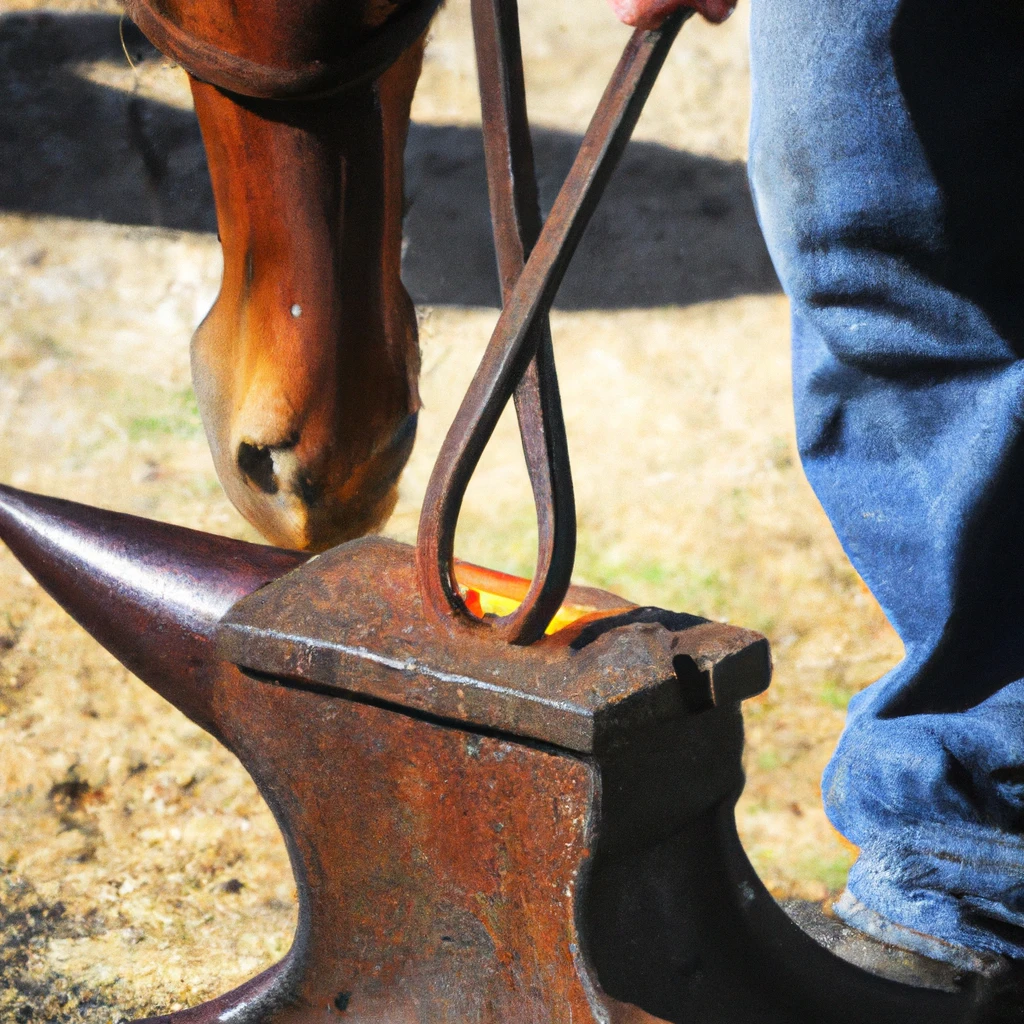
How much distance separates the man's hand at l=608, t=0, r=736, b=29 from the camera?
2.05ft

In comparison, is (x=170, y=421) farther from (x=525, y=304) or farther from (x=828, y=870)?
(x=525, y=304)

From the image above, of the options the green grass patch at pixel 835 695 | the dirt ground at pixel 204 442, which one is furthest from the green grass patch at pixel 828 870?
the green grass patch at pixel 835 695

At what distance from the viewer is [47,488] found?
1.98 metres

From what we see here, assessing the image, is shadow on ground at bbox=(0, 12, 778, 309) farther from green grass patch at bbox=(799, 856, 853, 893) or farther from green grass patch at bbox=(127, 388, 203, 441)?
green grass patch at bbox=(799, 856, 853, 893)

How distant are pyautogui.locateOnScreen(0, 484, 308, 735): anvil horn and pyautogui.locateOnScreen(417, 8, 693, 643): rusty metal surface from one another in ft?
0.61

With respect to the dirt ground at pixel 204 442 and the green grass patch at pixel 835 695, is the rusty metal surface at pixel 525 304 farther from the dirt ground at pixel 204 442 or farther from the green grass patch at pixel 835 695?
the green grass patch at pixel 835 695

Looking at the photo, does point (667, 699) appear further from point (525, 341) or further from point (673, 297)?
point (673, 297)

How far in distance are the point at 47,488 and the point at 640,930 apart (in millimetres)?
1494

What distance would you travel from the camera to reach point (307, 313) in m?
0.90

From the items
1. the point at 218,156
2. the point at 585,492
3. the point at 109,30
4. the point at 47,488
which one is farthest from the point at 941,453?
the point at 109,30

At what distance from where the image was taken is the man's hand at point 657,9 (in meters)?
0.62

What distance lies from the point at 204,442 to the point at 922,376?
1382 millimetres

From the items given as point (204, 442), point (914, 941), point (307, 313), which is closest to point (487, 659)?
point (307, 313)

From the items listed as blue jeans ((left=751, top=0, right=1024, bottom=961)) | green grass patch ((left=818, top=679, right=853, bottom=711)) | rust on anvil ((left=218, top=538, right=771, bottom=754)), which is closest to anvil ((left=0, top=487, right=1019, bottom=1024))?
rust on anvil ((left=218, top=538, right=771, bottom=754))
